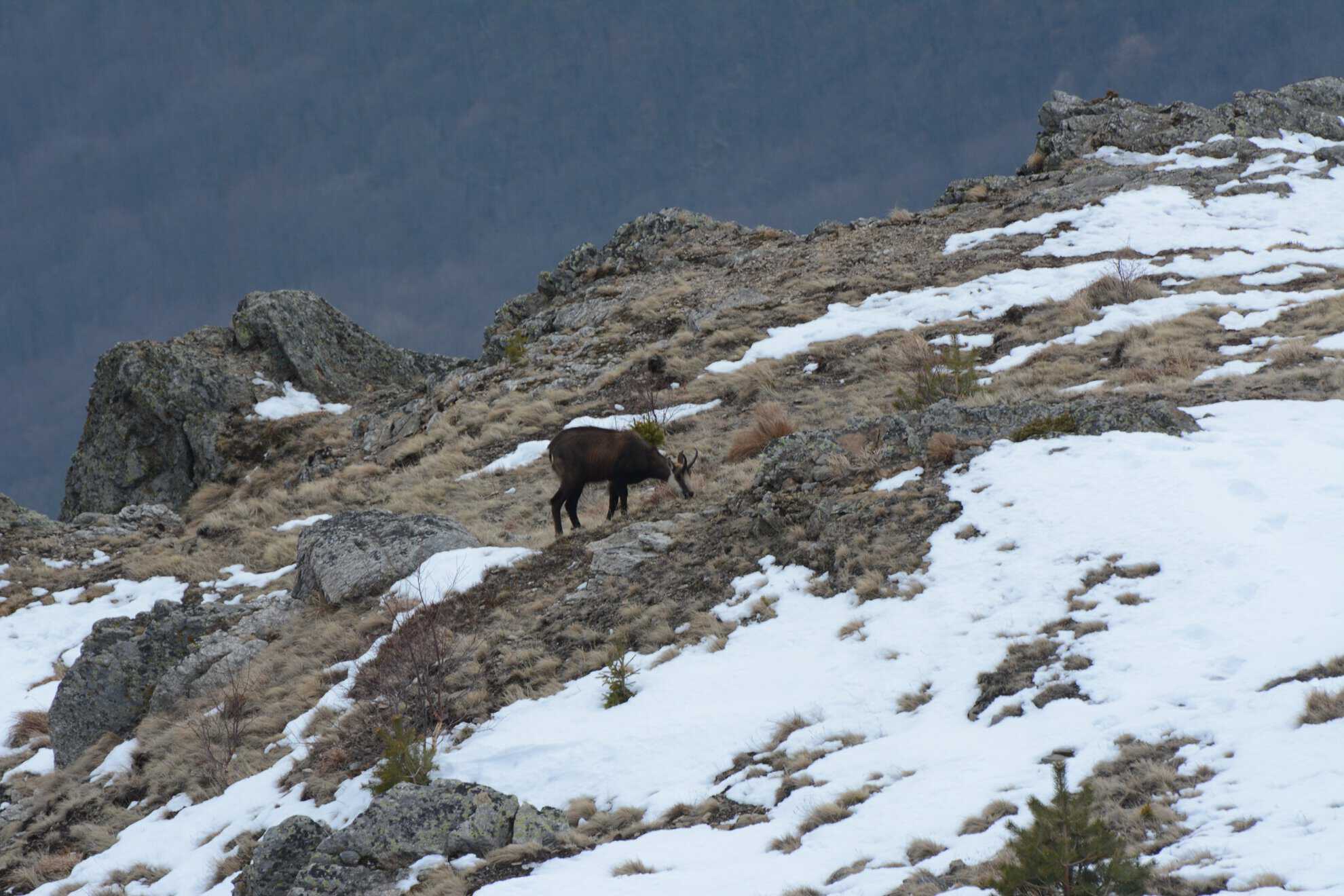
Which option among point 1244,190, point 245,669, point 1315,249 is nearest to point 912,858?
point 245,669

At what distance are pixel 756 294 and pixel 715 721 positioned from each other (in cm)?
2108

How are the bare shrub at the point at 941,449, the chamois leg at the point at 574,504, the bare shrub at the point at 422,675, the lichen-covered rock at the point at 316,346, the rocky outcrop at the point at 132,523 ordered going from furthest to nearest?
the lichen-covered rock at the point at 316,346 < the rocky outcrop at the point at 132,523 < the chamois leg at the point at 574,504 < the bare shrub at the point at 941,449 < the bare shrub at the point at 422,675

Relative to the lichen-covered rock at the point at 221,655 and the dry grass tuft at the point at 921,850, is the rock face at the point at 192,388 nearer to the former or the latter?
the lichen-covered rock at the point at 221,655

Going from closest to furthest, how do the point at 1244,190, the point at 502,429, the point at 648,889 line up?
the point at 648,889 < the point at 502,429 < the point at 1244,190

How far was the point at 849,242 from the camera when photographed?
104 ft

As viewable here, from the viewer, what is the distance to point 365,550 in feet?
47.1

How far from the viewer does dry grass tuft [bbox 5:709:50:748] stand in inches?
557

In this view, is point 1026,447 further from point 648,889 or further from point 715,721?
point 648,889

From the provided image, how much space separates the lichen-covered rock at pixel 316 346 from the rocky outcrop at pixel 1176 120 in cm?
2209

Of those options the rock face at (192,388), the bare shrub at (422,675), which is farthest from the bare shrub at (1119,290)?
the rock face at (192,388)

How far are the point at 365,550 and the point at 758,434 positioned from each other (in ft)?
21.9

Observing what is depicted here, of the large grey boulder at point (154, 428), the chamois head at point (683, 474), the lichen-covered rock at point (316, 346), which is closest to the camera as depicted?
the chamois head at point (683, 474)

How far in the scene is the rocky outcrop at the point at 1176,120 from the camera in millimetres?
31891

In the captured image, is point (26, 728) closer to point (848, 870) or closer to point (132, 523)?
point (132, 523)
